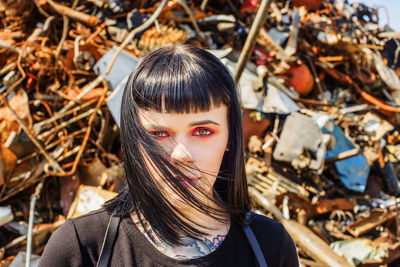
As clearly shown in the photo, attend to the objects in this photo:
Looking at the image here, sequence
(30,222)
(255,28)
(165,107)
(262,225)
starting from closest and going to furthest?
(165,107), (262,225), (255,28), (30,222)

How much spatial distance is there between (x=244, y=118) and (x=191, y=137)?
9.69 ft

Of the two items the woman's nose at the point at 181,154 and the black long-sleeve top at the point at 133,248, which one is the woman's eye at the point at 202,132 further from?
the black long-sleeve top at the point at 133,248

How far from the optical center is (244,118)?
154 inches

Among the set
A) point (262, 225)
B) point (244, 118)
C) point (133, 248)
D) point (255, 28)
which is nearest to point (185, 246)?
point (133, 248)

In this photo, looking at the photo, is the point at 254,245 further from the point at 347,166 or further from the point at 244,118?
the point at 347,166

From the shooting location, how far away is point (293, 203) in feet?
11.7

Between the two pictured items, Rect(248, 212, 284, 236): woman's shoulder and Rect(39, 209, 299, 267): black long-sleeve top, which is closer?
Rect(39, 209, 299, 267): black long-sleeve top

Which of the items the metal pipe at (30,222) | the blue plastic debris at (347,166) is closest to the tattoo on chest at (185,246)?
the metal pipe at (30,222)

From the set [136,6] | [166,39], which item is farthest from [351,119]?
[136,6]

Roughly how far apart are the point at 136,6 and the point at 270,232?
15.6 ft

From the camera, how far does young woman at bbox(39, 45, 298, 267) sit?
1.01 m

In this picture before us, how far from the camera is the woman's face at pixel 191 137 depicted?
1.02 m

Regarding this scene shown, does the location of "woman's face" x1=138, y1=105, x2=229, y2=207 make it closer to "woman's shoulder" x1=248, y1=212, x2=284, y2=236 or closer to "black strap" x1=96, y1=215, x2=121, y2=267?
"black strap" x1=96, y1=215, x2=121, y2=267

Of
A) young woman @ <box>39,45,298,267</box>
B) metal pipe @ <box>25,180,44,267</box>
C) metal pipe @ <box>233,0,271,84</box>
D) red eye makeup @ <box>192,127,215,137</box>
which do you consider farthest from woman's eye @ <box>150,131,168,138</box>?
metal pipe @ <box>25,180,44,267</box>
